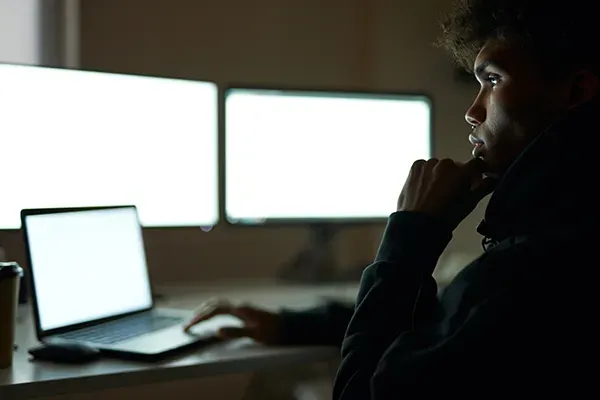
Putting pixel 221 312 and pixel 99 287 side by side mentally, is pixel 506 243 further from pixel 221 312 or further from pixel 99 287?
pixel 99 287

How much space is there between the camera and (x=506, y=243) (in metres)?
0.75

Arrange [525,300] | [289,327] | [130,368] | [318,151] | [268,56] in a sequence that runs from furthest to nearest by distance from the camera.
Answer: [268,56], [318,151], [289,327], [130,368], [525,300]

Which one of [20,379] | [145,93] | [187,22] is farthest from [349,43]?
[20,379]

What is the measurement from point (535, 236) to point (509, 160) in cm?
18

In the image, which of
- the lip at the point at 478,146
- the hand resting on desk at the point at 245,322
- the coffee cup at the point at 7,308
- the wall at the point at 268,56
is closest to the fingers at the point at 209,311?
the hand resting on desk at the point at 245,322

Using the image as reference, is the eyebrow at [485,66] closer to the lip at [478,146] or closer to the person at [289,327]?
the lip at [478,146]

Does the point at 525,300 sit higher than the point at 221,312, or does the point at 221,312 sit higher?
the point at 525,300

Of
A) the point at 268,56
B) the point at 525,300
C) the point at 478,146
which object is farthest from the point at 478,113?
the point at 268,56

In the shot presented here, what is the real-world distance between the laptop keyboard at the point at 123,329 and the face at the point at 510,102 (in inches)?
26.5

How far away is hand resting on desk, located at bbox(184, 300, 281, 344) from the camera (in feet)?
3.95

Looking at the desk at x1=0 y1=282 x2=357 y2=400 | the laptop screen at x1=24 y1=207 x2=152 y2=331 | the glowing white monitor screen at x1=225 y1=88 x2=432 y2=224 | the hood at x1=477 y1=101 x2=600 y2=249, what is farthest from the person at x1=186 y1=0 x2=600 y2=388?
the glowing white monitor screen at x1=225 y1=88 x2=432 y2=224

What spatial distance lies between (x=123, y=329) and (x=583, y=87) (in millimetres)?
851

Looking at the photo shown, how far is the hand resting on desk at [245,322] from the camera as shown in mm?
1205

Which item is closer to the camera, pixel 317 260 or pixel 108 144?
pixel 108 144
